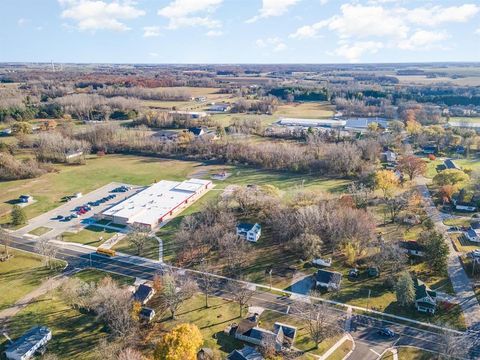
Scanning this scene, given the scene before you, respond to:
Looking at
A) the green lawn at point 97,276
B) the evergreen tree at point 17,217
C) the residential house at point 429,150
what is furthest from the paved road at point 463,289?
the evergreen tree at point 17,217

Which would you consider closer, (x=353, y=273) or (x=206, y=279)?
(x=206, y=279)

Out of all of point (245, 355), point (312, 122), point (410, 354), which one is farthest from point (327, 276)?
point (312, 122)

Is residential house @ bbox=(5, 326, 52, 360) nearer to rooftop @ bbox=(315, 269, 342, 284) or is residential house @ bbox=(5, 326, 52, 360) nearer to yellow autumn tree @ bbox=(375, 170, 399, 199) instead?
rooftop @ bbox=(315, 269, 342, 284)

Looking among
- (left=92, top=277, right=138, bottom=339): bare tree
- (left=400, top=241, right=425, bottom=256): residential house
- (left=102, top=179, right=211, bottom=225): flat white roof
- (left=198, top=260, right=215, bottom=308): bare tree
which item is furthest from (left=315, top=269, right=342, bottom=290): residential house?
(left=102, top=179, right=211, bottom=225): flat white roof

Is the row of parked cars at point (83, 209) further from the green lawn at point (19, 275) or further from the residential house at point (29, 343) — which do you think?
the residential house at point (29, 343)

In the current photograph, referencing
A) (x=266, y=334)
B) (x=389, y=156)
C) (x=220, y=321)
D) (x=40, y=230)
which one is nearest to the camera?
(x=266, y=334)

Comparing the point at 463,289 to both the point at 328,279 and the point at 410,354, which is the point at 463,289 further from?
the point at 328,279

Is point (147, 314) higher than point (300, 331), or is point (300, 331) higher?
point (147, 314)
